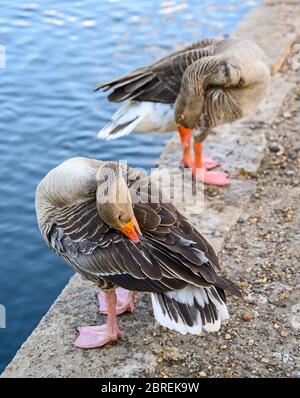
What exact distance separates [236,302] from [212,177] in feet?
5.63

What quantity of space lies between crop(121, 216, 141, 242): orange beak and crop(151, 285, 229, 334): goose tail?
363mm

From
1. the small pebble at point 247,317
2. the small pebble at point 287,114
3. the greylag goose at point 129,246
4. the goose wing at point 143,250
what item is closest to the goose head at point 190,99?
the small pebble at point 287,114

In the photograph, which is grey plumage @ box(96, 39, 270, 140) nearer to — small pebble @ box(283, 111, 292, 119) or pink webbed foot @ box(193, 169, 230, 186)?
pink webbed foot @ box(193, 169, 230, 186)

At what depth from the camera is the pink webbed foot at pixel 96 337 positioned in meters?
3.96

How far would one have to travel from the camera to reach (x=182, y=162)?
6.21 meters

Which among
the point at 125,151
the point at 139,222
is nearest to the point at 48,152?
the point at 125,151

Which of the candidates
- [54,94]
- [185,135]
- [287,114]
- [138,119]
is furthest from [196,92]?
[54,94]

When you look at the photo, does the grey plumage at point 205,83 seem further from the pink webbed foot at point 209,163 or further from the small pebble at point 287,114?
the small pebble at point 287,114

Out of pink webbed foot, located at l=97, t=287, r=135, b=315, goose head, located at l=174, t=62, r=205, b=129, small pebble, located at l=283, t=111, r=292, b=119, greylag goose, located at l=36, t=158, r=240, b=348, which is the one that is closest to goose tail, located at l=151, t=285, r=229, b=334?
greylag goose, located at l=36, t=158, r=240, b=348

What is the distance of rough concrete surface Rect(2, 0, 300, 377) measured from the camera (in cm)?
387

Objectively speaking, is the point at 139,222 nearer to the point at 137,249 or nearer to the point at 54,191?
the point at 137,249

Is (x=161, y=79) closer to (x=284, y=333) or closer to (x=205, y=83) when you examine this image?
(x=205, y=83)

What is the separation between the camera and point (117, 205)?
352 centimetres
